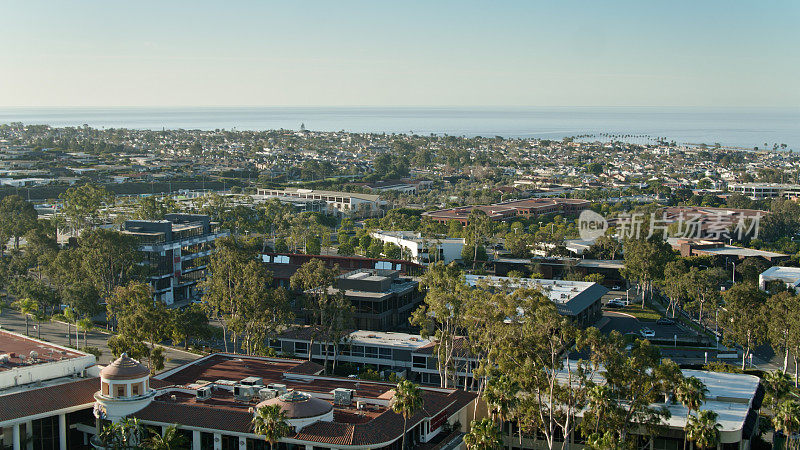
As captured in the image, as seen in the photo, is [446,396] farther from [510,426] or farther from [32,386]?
[32,386]

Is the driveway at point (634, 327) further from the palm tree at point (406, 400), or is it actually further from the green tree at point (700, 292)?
the palm tree at point (406, 400)

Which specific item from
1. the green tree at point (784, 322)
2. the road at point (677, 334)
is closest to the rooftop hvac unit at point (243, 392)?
the green tree at point (784, 322)

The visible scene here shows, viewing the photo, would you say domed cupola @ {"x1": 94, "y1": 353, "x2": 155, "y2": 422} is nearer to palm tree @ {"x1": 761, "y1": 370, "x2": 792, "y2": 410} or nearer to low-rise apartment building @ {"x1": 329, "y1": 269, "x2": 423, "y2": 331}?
low-rise apartment building @ {"x1": 329, "y1": 269, "x2": 423, "y2": 331}

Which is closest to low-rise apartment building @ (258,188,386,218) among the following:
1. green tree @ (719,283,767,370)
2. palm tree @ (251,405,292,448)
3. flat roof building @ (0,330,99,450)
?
green tree @ (719,283,767,370)

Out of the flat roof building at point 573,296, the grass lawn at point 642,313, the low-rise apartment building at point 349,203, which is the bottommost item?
the grass lawn at point 642,313

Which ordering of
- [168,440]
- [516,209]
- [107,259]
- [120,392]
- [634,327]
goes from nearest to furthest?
[168,440] → [120,392] → [107,259] → [634,327] → [516,209]

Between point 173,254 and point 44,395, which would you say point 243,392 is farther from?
point 173,254

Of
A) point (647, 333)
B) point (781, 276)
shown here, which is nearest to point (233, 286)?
point (647, 333)
